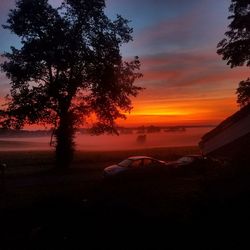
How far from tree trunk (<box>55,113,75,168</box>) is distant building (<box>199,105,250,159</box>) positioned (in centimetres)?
2643

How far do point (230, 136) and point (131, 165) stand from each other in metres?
16.9

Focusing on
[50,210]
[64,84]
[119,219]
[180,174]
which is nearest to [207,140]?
[119,219]

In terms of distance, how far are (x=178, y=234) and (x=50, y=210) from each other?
17.7ft

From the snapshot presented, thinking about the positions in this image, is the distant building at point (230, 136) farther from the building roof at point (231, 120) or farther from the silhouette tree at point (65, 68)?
the silhouette tree at point (65, 68)

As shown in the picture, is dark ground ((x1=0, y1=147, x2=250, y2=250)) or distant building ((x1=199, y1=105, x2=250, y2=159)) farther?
dark ground ((x1=0, y1=147, x2=250, y2=250))

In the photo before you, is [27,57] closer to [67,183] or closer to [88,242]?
[67,183]

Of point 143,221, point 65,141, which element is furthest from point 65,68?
point 143,221

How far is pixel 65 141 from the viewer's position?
37.4m

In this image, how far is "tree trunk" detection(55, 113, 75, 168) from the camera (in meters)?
36.8

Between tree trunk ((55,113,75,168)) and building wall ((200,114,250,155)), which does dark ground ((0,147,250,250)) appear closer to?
building wall ((200,114,250,155))

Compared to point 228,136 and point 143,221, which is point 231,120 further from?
point 143,221

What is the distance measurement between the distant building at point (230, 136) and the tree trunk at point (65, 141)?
26427mm

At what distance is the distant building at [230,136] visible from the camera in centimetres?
899

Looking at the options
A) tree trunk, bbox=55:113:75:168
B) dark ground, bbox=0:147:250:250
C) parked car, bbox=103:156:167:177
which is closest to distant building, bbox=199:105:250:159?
dark ground, bbox=0:147:250:250
